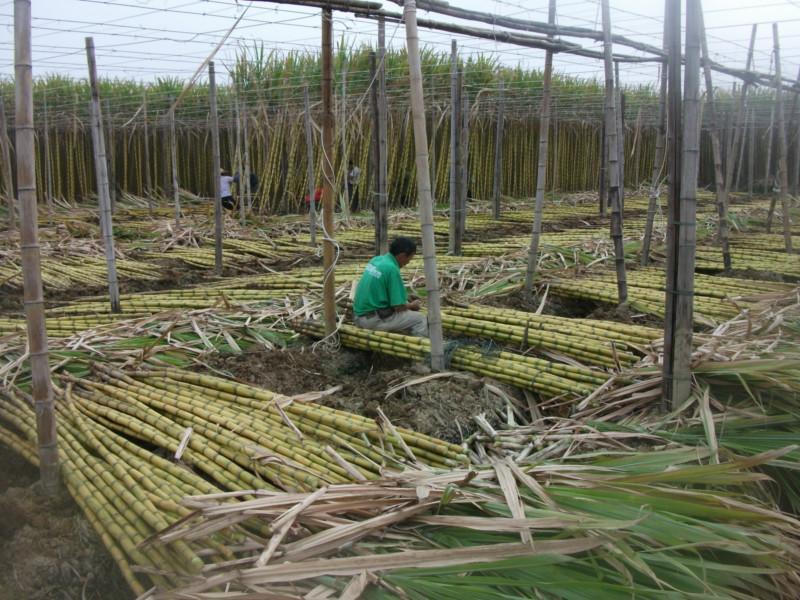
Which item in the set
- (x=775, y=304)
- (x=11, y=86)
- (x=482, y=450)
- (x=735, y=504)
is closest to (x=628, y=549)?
(x=735, y=504)

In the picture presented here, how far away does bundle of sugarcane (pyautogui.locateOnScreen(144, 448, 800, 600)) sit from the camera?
1.84m

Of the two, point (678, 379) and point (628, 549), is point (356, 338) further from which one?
point (628, 549)

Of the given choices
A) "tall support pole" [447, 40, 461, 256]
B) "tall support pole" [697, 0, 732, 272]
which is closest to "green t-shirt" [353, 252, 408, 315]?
"tall support pole" [447, 40, 461, 256]

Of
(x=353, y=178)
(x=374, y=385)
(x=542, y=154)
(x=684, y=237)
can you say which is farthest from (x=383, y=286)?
(x=353, y=178)

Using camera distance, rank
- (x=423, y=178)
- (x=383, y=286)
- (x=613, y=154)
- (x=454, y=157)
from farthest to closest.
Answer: (x=454, y=157) < (x=613, y=154) < (x=383, y=286) < (x=423, y=178)

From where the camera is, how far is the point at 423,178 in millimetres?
3424

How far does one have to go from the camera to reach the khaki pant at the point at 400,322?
4336 millimetres

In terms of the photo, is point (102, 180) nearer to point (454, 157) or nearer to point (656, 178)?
point (454, 157)

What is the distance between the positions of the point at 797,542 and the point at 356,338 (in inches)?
104

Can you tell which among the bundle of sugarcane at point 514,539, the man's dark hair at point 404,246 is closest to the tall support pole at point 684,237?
the bundle of sugarcane at point 514,539

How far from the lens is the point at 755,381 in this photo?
289cm

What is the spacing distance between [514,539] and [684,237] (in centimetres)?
152

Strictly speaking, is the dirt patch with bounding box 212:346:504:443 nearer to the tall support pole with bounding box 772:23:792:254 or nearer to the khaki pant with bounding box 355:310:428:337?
the khaki pant with bounding box 355:310:428:337

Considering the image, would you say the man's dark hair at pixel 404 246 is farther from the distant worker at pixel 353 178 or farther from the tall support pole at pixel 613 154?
the distant worker at pixel 353 178
